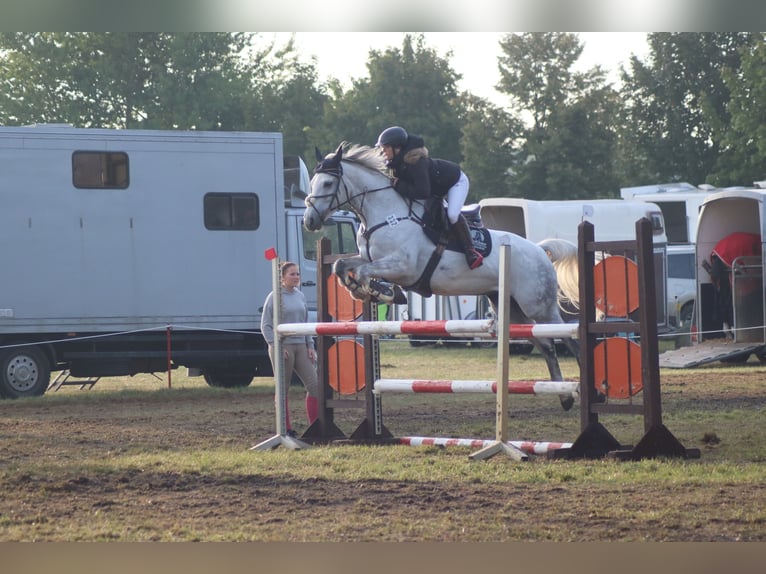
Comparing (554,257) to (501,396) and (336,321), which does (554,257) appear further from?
(501,396)

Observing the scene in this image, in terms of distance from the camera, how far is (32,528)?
5.59m

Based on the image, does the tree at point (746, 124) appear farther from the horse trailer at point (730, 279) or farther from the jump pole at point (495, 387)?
the jump pole at point (495, 387)

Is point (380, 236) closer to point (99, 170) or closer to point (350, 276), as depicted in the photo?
point (350, 276)

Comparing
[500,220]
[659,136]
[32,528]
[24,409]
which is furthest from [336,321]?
[659,136]

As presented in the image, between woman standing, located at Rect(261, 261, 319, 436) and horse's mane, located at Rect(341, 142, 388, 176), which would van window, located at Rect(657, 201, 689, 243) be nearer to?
woman standing, located at Rect(261, 261, 319, 436)

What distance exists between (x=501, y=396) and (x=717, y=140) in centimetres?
2549

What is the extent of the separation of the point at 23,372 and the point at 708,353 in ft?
30.0

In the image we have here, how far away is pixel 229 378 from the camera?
1566 cm

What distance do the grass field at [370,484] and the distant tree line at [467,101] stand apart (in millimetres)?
20289

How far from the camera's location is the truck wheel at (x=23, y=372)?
45.1 feet

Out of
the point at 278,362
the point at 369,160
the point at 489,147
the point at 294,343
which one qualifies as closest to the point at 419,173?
the point at 369,160

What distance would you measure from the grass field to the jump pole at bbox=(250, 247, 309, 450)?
0.21 m

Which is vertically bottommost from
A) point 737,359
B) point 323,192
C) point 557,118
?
point 737,359

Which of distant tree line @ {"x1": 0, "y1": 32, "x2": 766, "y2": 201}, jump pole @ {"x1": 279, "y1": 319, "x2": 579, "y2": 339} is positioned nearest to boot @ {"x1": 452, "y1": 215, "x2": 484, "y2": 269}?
jump pole @ {"x1": 279, "y1": 319, "x2": 579, "y2": 339}
